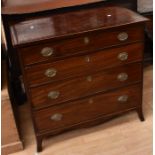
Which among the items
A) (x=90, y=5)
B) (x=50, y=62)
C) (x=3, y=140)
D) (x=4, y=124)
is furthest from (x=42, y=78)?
(x=90, y=5)

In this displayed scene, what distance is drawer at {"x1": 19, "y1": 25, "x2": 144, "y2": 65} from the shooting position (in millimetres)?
1437

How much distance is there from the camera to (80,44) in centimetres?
149

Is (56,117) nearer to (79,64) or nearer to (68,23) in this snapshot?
(79,64)

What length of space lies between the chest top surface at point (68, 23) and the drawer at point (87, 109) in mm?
464

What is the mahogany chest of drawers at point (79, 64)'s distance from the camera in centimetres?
146

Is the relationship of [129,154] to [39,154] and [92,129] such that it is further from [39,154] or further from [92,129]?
[39,154]

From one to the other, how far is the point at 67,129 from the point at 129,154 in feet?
1.42

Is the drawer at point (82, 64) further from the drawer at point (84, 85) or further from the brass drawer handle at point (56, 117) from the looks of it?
the brass drawer handle at point (56, 117)

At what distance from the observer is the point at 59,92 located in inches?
63.2

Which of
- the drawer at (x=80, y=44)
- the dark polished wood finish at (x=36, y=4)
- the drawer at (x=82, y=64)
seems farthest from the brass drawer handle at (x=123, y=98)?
the dark polished wood finish at (x=36, y=4)

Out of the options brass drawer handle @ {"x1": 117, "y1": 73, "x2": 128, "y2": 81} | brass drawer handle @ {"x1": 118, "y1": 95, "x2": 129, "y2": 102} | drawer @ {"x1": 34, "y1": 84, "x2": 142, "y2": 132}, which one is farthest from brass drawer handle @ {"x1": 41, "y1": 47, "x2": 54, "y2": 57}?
brass drawer handle @ {"x1": 118, "y1": 95, "x2": 129, "y2": 102}

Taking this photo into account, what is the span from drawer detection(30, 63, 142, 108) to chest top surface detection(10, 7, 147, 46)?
294 millimetres

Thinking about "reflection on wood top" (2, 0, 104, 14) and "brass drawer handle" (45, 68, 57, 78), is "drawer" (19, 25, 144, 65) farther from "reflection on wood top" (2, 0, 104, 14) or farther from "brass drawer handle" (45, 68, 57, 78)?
"reflection on wood top" (2, 0, 104, 14)

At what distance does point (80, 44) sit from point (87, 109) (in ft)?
1.54
